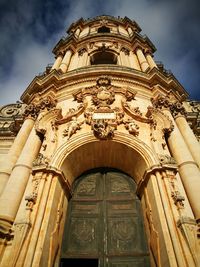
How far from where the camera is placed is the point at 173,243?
541 cm

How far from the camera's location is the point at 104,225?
23.6ft

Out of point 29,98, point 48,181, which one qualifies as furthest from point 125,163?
point 29,98

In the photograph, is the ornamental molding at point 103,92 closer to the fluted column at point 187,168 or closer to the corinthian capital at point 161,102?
the corinthian capital at point 161,102

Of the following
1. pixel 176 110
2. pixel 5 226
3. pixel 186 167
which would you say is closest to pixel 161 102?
pixel 176 110

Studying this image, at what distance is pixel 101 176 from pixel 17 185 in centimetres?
314

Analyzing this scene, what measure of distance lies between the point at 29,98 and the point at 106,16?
16054 mm

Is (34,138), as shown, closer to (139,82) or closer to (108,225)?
(108,225)

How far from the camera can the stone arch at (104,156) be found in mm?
7652

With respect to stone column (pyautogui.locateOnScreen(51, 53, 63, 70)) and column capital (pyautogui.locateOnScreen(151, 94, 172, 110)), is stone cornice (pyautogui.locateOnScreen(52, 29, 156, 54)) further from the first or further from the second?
column capital (pyautogui.locateOnScreen(151, 94, 172, 110))

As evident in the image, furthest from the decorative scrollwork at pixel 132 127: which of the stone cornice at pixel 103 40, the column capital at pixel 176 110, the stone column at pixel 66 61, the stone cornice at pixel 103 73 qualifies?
the stone cornice at pixel 103 40

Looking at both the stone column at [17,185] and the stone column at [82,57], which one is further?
the stone column at [82,57]

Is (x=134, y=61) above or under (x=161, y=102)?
above

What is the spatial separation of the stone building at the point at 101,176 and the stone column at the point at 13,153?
39mm

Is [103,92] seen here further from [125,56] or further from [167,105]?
[125,56]
